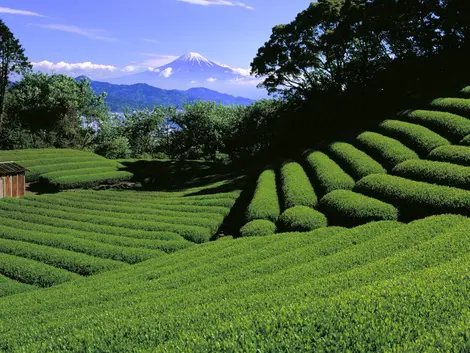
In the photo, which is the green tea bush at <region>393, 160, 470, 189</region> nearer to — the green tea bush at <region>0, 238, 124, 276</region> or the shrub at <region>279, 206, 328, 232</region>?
the shrub at <region>279, 206, 328, 232</region>

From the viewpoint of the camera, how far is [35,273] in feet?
58.9

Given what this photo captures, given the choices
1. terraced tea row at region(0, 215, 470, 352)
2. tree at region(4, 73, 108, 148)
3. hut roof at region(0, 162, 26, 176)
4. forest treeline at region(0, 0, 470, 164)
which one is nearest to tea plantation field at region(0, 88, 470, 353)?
terraced tea row at region(0, 215, 470, 352)

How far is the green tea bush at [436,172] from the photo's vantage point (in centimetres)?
1852

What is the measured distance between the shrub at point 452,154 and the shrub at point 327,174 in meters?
4.54

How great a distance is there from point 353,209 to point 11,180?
2624 cm

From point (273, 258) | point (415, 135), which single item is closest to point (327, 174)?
point (415, 135)

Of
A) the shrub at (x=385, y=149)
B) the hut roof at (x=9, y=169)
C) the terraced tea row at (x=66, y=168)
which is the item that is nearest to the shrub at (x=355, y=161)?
the shrub at (x=385, y=149)

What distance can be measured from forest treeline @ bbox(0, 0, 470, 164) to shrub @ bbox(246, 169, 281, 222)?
43.2 ft

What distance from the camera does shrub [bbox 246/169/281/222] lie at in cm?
2297

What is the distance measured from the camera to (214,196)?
3064 cm

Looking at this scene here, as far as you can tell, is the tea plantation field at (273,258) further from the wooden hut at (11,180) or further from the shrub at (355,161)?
the wooden hut at (11,180)

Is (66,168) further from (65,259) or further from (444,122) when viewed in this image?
(444,122)

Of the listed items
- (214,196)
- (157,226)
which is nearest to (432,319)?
(157,226)

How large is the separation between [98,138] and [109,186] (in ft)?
100
